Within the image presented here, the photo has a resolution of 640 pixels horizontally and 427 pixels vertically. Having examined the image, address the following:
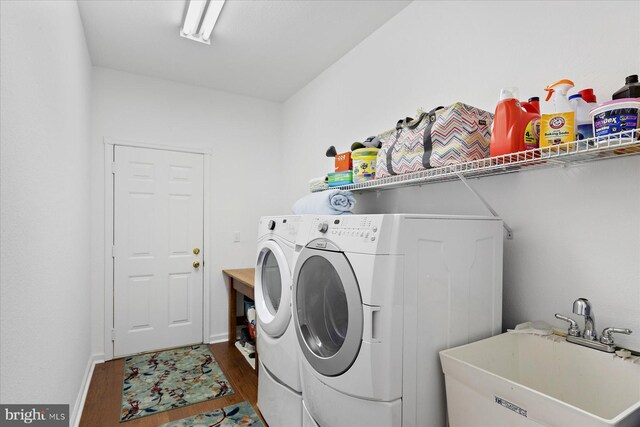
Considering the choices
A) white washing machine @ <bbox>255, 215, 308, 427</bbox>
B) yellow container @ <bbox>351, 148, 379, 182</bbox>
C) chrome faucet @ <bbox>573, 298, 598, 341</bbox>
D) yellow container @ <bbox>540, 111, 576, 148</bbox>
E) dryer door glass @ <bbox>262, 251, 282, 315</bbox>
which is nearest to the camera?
yellow container @ <bbox>540, 111, 576, 148</bbox>

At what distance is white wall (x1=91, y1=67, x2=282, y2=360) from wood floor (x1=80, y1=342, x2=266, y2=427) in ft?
1.23

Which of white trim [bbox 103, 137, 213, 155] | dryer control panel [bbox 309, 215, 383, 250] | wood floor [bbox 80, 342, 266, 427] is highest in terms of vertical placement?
white trim [bbox 103, 137, 213, 155]

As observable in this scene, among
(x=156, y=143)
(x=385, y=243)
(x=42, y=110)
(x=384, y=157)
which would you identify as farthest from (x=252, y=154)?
(x=385, y=243)

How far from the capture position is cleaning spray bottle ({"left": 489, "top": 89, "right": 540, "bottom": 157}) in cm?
120

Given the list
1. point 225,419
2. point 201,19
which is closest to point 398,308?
point 225,419

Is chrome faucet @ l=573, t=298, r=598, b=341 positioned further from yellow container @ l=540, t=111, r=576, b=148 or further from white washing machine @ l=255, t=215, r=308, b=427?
white washing machine @ l=255, t=215, r=308, b=427

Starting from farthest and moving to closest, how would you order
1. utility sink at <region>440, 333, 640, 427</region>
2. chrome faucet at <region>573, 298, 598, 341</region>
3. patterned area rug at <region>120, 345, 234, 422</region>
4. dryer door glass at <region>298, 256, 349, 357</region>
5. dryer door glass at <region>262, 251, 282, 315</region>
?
patterned area rug at <region>120, 345, 234, 422</region>, dryer door glass at <region>262, 251, 282, 315</region>, dryer door glass at <region>298, 256, 349, 357</region>, chrome faucet at <region>573, 298, 598, 341</region>, utility sink at <region>440, 333, 640, 427</region>

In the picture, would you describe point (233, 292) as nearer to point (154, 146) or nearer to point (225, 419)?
point (225, 419)

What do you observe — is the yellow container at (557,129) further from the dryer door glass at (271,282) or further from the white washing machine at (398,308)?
the dryer door glass at (271,282)

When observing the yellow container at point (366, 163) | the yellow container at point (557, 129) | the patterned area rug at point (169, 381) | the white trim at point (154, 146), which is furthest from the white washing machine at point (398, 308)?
the white trim at point (154, 146)

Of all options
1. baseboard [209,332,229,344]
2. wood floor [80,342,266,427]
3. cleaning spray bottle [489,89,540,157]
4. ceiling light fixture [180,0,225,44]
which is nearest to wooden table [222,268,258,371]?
baseboard [209,332,229,344]

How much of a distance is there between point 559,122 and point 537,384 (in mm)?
996

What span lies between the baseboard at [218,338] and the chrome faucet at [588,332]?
3.11m

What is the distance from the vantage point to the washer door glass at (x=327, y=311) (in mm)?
1281
